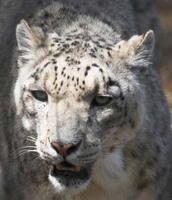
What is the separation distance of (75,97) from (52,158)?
440mm

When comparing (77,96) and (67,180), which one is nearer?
(77,96)

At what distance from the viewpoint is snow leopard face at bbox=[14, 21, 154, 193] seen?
6.13m

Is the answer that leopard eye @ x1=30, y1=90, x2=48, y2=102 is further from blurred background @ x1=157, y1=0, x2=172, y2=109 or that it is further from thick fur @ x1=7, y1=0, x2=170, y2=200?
blurred background @ x1=157, y1=0, x2=172, y2=109

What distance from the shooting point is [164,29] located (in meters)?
13.0

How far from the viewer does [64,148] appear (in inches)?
235

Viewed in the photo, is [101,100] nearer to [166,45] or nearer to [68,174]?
[68,174]

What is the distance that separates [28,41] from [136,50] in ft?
2.63

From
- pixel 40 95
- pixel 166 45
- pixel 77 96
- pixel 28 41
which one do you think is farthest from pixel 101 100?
pixel 166 45

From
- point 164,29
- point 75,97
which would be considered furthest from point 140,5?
point 164,29

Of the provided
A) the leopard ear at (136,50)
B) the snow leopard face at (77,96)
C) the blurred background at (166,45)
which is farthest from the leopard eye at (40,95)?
the blurred background at (166,45)

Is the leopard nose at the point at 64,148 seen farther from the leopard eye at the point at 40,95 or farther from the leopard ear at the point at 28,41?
the leopard ear at the point at 28,41

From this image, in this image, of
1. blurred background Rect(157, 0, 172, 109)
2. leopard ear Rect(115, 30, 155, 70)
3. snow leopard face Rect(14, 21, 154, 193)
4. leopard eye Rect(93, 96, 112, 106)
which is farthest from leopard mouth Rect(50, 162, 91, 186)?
blurred background Rect(157, 0, 172, 109)

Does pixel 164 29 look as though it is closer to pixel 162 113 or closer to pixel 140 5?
pixel 140 5

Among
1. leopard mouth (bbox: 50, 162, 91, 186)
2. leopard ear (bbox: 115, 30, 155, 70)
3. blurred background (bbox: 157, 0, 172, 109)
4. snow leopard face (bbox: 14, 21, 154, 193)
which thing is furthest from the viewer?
blurred background (bbox: 157, 0, 172, 109)
